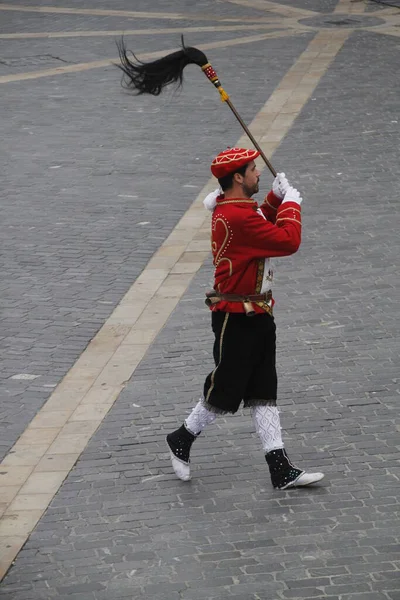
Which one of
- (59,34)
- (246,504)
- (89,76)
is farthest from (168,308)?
(59,34)

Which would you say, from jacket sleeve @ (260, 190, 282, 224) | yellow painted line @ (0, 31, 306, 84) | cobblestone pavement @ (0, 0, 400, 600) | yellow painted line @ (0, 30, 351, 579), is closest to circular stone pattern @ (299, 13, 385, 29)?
yellow painted line @ (0, 31, 306, 84)

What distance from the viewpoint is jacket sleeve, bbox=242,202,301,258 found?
6.18 metres

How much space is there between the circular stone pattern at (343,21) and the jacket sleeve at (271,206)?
16.3 m

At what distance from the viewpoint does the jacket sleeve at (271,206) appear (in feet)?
21.7

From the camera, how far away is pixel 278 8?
24.5 meters

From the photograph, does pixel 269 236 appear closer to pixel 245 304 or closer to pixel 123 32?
pixel 245 304

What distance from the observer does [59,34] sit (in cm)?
2169

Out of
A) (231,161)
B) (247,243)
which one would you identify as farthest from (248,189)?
(247,243)

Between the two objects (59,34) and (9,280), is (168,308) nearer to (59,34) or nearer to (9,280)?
(9,280)

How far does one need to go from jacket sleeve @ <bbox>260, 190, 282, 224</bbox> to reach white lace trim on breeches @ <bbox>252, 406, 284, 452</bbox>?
3.51 feet

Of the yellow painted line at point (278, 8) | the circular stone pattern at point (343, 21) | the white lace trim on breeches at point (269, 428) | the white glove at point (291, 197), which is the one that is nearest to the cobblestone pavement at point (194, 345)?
the white lace trim on breeches at point (269, 428)

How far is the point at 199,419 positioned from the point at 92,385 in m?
1.48

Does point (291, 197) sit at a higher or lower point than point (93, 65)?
higher

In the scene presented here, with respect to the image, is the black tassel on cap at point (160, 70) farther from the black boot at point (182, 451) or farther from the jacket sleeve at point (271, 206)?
the black boot at point (182, 451)
